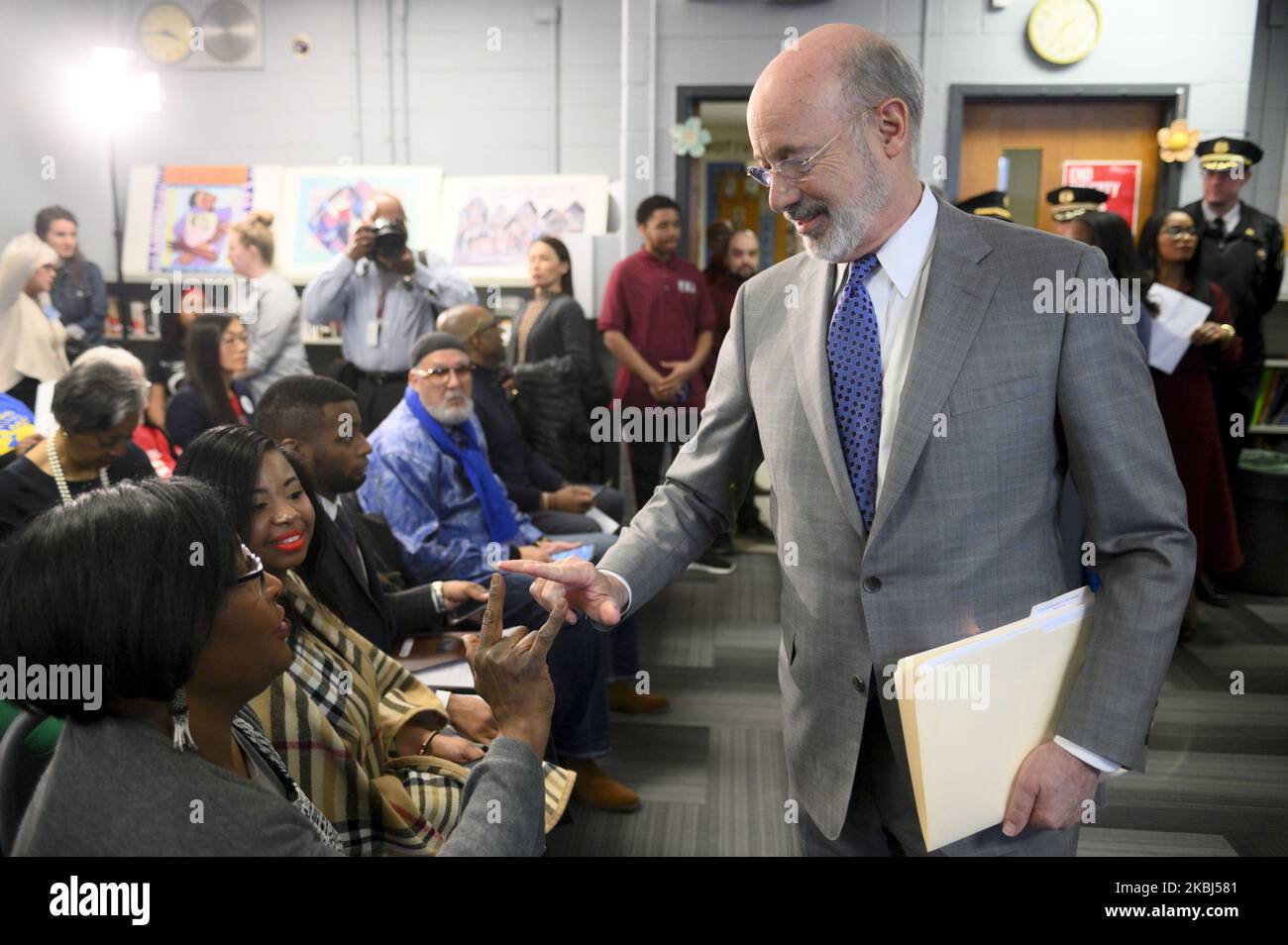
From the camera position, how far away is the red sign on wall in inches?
167

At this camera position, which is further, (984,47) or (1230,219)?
(984,47)

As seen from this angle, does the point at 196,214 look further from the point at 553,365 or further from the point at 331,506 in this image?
the point at 331,506

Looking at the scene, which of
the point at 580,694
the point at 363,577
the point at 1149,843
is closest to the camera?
the point at 363,577

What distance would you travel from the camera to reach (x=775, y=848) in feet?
6.74

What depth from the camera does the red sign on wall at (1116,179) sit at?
424 cm

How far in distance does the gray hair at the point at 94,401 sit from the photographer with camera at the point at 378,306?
1.58 meters

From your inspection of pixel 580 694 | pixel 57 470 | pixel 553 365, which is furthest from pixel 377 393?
pixel 580 694

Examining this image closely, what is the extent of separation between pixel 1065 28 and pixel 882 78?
369 cm

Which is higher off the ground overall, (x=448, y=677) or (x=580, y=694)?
(x=448, y=677)

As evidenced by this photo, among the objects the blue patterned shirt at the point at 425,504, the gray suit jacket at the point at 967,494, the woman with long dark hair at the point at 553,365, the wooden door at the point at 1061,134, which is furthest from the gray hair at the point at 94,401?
the wooden door at the point at 1061,134

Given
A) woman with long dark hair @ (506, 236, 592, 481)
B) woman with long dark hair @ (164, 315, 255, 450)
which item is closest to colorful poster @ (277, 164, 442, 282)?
woman with long dark hair @ (506, 236, 592, 481)

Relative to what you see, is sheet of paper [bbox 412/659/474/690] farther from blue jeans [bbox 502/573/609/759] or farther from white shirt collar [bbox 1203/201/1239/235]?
white shirt collar [bbox 1203/201/1239/235]

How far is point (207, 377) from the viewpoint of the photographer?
287 centimetres
